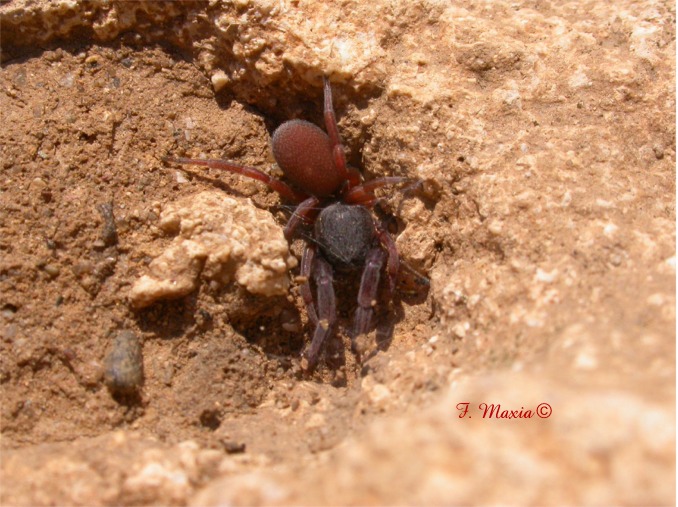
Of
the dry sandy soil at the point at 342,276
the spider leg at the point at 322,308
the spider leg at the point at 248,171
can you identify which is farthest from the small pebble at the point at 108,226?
the spider leg at the point at 322,308

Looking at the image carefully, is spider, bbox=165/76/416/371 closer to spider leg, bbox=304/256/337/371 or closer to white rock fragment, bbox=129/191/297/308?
spider leg, bbox=304/256/337/371

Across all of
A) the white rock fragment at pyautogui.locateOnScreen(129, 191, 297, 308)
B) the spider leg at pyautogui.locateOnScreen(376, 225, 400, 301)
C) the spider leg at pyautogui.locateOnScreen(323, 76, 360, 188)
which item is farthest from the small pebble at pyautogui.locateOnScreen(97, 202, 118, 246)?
the spider leg at pyautogui.locateOnScreen(376, 225, 400, 301)

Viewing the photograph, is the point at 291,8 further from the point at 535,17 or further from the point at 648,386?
the point at 648,386

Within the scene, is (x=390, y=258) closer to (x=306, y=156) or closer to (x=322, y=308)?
(x=322, y=308)

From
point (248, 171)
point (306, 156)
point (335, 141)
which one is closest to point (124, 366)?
point (248, 171)

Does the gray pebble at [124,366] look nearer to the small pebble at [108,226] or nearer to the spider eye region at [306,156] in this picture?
the small pebble at [108,226]
